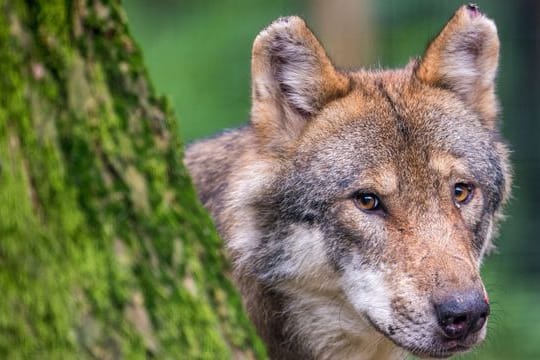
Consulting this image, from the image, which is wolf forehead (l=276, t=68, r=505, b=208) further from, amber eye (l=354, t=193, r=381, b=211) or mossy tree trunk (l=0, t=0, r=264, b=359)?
mossy tree trunk (l=0, t=0, r=264, b=359)

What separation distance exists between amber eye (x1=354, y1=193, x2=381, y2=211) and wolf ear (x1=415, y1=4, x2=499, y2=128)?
2.62 ft

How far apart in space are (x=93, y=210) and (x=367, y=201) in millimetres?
2051

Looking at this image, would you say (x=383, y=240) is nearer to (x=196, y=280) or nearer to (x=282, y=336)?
(x=282, y=336)

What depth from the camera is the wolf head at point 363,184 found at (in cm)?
428

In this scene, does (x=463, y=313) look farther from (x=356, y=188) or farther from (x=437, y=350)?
(x=356, y=188)

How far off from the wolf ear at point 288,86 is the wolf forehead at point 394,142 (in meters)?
0.07

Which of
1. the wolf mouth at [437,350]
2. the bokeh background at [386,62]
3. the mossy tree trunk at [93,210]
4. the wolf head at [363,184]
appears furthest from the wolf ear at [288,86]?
→ the bokeh background at [386,62]

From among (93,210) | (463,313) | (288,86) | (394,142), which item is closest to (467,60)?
(394,142)

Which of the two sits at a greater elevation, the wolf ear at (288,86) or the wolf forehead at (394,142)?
the wolf ear at (288,86)

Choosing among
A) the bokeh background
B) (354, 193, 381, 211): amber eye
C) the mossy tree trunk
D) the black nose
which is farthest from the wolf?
the bokeh background

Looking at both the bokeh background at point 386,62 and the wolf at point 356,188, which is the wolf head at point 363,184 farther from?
the bokeh background at point 386,62

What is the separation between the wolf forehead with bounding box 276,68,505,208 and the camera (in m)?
4.48

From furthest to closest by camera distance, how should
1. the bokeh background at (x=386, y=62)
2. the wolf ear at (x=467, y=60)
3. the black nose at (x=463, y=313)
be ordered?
the bokeh background at (x=386, y=62), the wolf ear at (x=467, y=60), the black nose at (x=463, y=313)

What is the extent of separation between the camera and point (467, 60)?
500cm
